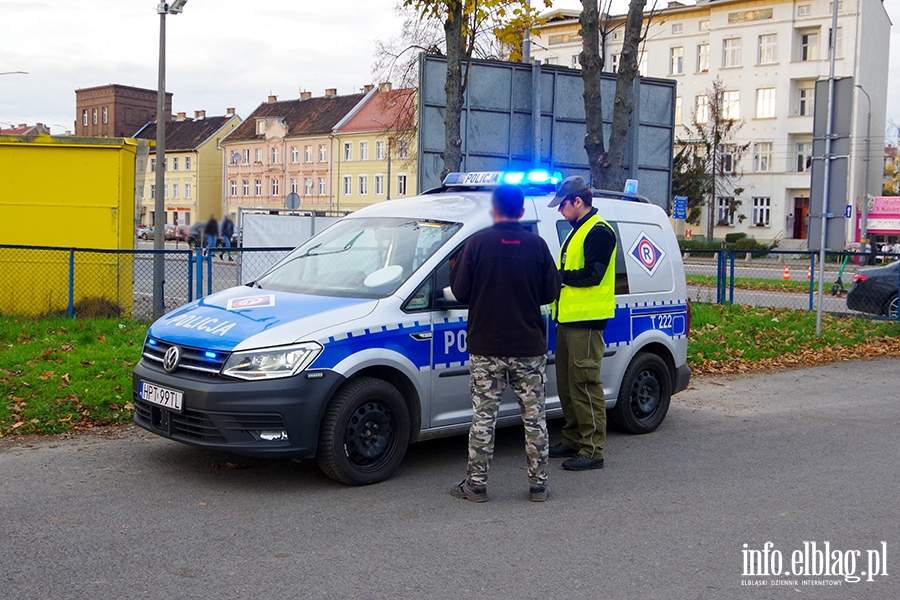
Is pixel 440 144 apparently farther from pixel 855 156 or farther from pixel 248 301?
pixel 855 156

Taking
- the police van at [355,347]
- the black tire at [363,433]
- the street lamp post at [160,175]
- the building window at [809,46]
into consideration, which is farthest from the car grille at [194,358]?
the building window at [809,46]

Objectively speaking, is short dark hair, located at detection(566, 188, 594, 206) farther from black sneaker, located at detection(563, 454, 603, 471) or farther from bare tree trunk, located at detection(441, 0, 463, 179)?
bare tree trunk, located at detection(441, 0, 463, 179)

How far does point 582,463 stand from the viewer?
21.7ft

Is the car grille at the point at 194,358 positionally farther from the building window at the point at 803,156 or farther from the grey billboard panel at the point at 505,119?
the building window at the point at 803,156

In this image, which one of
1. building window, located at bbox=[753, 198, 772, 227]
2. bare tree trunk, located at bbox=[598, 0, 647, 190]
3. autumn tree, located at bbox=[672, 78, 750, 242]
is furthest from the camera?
building window, located at bbox=[753, 198, 772, 227]

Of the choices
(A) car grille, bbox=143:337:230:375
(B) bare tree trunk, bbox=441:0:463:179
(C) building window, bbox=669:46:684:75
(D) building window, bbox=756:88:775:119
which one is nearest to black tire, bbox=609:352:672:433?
(A) car grille, bbox=143:337:230:375

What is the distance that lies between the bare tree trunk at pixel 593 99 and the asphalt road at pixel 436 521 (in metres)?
6.43

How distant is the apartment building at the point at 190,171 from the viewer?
311 inches

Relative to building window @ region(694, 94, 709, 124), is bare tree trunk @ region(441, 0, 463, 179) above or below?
below

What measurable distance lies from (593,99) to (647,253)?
6154 millimetres

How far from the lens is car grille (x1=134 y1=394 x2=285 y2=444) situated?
5613 millimetres

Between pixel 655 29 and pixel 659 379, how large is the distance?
61100 millimetres

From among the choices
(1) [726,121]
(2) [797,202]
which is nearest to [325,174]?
(1) [726,121]

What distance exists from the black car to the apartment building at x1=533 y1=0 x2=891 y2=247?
42569mm
